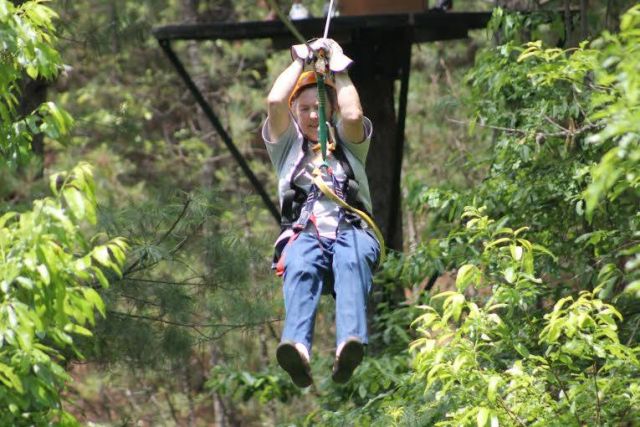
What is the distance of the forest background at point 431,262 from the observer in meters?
4.78

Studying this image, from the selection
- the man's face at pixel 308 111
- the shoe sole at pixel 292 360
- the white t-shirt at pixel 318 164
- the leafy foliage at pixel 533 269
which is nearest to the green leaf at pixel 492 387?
the leafy foliage at pixel 533 269

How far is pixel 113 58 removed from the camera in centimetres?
1708

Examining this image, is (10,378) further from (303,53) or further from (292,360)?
(303,53)

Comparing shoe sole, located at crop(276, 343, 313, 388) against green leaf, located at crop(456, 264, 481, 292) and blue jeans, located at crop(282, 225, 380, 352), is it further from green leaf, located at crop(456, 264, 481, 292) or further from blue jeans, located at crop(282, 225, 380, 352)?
green leaf, located at crop(456, 264, 481, 292)

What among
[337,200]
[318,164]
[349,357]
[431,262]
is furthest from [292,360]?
[431,262]

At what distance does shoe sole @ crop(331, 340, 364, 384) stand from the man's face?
1004 mm

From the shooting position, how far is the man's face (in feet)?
18.7

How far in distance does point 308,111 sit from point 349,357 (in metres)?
1.15

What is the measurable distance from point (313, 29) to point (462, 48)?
866cm

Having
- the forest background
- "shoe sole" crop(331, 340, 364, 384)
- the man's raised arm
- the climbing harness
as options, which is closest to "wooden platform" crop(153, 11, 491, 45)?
the forest background

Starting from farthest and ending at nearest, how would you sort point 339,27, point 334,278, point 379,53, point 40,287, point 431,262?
point 379,53 < point 339,27 < point 431,262 < point 334,278 < point 40,287

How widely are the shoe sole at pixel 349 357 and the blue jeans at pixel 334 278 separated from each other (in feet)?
0.13

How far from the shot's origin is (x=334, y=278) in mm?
5555

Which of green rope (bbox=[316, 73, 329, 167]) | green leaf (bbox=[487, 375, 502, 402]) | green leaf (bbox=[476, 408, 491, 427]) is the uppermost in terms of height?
green rope (bbox=[316, 73, 329, 167])
